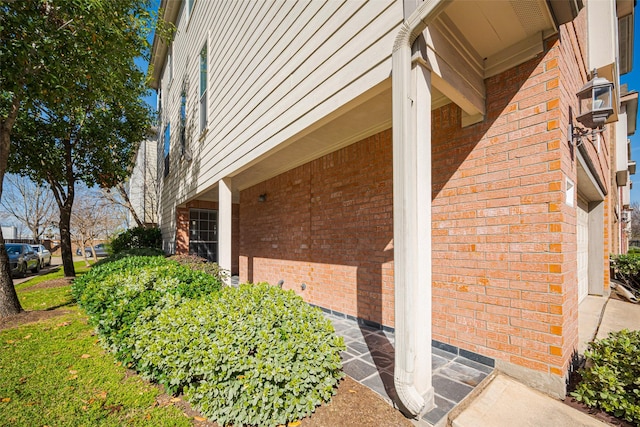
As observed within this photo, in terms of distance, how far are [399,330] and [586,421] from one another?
1.45 metres

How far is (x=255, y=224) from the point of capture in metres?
7.64

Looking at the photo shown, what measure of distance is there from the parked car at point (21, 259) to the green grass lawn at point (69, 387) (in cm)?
973

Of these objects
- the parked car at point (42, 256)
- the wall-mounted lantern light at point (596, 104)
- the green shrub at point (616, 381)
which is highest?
the wall-mounted lantern light at point (596, 104)

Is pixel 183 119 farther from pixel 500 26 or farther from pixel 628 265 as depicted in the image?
pixel 628 265

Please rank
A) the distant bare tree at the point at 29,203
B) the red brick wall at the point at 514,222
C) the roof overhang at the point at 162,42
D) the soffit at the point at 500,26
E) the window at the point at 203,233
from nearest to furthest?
the soffit at the point at 500,26 < the red brick wall at the point at 514,222 < the window at the point at 203,233 < the roof overhang at the point at 162,42 < the distant bare tree at the point at 29,203

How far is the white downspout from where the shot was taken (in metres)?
2.07

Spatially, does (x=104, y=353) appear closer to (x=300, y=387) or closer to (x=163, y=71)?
(x=300, y=387)

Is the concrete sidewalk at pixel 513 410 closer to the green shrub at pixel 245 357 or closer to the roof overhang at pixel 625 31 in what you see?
the green shrub at pixel 245 357

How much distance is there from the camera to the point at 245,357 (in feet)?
7.30

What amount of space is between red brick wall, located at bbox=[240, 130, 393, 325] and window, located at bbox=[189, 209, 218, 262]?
147 inches

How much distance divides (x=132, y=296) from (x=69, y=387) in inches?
38.5

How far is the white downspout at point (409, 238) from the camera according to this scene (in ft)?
6.80

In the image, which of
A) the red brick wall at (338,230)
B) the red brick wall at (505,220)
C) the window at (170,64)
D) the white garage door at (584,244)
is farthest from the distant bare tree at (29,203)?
the white garage door at (584,244)

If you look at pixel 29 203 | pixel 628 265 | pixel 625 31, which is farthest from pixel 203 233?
pixel 29 203
